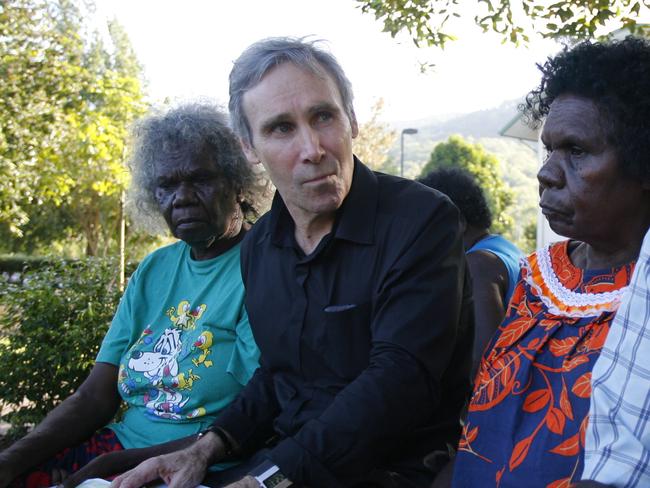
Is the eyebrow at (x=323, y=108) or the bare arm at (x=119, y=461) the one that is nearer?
the eyebrow at (x=323, y=108)

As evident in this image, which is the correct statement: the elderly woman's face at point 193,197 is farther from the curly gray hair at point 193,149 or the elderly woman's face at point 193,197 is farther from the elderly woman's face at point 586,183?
the elderly woman's face at point 586,183

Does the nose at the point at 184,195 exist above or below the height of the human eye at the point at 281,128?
below

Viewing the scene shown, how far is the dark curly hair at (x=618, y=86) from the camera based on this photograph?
187 cm

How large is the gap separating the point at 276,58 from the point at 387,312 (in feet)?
2.96

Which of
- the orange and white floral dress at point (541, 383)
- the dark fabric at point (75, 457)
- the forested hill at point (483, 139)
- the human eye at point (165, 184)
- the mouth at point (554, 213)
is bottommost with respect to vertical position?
the dark fabric at point (75, 457)

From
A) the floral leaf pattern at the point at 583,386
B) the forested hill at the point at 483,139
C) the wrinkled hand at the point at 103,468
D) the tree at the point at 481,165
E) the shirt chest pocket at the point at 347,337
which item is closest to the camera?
the floral leaf pattern at the point at 583,386

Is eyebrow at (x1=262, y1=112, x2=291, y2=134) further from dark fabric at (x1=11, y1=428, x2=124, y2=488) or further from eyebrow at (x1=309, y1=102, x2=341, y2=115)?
dark fabric at (x1=11, y1=428, x2=124, y2=488)

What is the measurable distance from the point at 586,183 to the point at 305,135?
0.87 m

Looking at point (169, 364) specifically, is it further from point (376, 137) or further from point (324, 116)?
point (376, 137)

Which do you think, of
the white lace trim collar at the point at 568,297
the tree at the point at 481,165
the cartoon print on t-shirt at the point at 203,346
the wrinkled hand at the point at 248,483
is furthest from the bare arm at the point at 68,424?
the tree at the point at 481,165

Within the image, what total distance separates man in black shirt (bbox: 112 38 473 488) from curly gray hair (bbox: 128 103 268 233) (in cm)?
63

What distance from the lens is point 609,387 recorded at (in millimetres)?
A: 1577

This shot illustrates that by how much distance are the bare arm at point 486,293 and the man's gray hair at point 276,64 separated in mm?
1006

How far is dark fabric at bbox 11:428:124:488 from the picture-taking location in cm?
294
